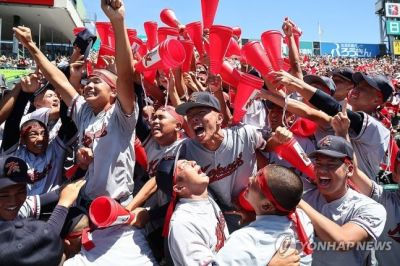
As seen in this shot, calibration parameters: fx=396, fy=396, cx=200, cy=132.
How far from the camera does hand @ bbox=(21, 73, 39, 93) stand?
300 centimetres

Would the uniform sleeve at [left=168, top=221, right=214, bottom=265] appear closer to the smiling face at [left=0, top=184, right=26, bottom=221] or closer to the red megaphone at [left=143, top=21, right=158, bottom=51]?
the smiling face at [left=0, top=184, right=26, bottom=221]

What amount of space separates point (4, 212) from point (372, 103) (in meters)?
2.55

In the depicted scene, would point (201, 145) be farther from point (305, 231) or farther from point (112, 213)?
point (305, 231)

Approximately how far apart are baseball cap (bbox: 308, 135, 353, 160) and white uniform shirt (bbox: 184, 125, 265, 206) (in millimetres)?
420

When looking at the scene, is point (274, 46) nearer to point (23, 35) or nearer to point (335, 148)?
point (335, 148)

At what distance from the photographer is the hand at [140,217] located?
241 centimetres

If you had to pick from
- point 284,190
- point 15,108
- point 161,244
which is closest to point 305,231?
point 284,190

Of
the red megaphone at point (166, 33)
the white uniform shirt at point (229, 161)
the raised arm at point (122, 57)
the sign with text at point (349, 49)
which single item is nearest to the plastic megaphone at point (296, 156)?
the white uniform shirt at point (229, 161)

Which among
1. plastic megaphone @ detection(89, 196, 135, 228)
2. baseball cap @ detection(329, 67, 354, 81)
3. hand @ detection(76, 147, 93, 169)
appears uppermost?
baseball cap @ detection(329, 67, 354, 81)

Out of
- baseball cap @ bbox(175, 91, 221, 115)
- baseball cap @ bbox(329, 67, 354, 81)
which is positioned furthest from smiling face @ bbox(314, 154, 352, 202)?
baseball cap @ bbox(329, 67, 354, 81)

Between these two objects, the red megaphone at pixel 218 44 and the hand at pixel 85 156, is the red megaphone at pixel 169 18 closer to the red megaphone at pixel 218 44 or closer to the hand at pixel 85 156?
the red megaphone at pixel 218 44

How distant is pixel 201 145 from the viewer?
2.59 m

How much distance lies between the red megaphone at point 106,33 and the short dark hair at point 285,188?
2586 mm

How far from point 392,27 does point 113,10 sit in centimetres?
4060
